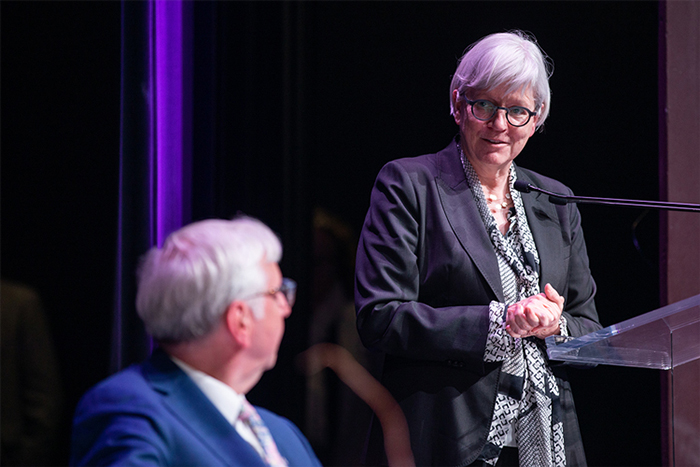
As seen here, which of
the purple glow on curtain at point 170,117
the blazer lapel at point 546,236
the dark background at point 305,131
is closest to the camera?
the dark background at point 305,131

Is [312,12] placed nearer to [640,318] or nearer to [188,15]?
[188,15]

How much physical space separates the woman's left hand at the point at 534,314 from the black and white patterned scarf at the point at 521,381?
1.6 inches

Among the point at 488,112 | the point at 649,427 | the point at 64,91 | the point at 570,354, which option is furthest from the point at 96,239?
the point at 649,427

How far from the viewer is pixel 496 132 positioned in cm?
186

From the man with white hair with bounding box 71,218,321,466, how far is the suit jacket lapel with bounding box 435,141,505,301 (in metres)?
0.59

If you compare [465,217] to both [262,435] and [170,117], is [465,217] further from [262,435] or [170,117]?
[170,117]

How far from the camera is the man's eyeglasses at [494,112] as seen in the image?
187 cm

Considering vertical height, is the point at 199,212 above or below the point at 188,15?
below

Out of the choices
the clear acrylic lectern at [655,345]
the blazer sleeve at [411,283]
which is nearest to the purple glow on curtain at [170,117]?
the blazer sleeve at [411,283]

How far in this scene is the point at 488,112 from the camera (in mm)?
1870

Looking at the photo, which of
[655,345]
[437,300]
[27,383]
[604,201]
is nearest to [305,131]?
[437,300]

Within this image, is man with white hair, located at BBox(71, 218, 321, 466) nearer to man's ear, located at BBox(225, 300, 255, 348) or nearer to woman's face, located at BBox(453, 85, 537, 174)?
man's ear, located at BBox(225, 300, 255, 348)

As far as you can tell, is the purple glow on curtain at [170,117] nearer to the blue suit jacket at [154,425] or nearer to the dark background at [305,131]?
the dark background at [305,131]

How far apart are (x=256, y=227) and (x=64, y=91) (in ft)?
2.38
